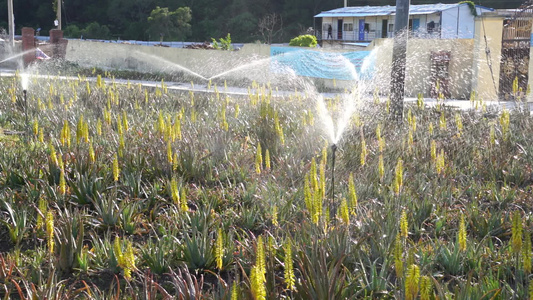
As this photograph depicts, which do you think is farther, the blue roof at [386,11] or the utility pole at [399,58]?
the blue roof at [386,11]

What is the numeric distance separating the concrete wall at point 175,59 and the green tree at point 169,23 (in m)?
30.6

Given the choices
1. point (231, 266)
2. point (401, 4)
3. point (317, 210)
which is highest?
point (401, 4)

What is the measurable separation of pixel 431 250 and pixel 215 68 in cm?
2277

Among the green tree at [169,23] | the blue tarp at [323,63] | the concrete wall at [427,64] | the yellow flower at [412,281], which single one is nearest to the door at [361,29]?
the green tree at [169,23]

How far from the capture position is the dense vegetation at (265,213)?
131 inches

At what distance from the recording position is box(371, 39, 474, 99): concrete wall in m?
18.2

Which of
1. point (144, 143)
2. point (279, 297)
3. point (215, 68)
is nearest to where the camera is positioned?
point (279, 297)

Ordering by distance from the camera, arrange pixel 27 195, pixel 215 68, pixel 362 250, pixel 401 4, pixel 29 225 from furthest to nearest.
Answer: pixel 215 68 → pixel 401 4 → pixel 27 195 → pixel 29 225 → pixel 362 250

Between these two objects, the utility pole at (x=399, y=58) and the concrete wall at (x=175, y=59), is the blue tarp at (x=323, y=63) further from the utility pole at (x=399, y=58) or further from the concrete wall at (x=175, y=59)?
the utility pole at (x=399, y=58)

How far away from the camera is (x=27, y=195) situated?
17.1ft

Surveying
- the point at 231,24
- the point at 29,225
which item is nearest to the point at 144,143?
the point at 29,225

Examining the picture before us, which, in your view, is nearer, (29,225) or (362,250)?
(362,250)

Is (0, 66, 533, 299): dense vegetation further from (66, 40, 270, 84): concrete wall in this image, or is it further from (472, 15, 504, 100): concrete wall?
(66, 40, 270, 84): concrete wall

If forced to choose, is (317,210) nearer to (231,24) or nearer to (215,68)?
(215,68)
